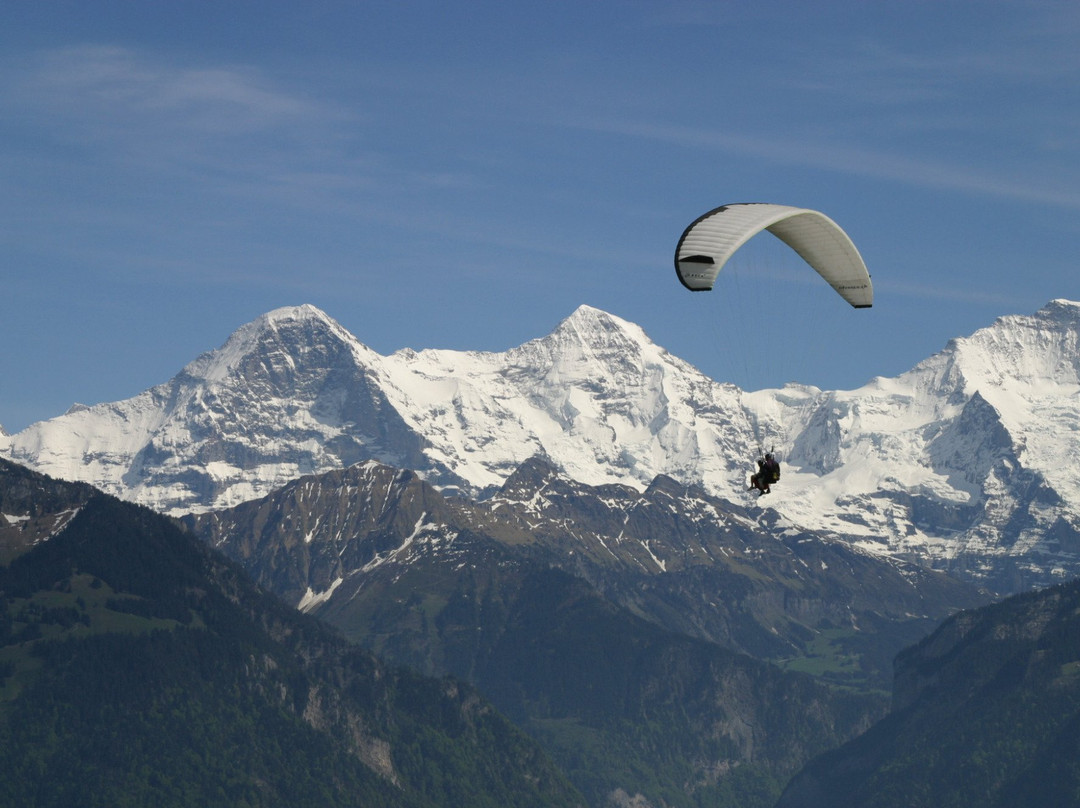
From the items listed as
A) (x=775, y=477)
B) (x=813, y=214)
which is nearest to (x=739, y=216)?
(x=813, y=214)

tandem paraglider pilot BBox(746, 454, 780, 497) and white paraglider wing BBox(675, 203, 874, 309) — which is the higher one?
white paraglider wing BBox(675, 203, 874, 309)

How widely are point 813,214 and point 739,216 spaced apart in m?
5.55

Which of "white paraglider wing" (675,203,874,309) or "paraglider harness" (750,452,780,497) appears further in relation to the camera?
"paraglider harness" (750,452,780,497)

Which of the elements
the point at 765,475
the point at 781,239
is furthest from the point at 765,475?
the point at 781,239

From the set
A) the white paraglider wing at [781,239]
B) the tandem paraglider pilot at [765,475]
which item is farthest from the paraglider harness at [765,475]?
the white paraglider wing at [781,239]

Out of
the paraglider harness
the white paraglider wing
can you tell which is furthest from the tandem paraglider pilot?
the white paraglider wing

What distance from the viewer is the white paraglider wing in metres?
103

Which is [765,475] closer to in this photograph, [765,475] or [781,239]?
[765,475]

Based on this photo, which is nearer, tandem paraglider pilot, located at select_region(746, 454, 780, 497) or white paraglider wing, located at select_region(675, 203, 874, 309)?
white paraglider wing, located at select_region(675, 203, 874, 309)

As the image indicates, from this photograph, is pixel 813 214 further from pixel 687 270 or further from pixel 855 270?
pixel 687 270

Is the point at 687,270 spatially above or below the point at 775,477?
above

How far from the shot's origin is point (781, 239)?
118750 mm

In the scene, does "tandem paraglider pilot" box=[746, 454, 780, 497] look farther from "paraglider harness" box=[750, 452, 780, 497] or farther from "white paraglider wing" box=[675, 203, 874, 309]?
"white paraglider wing" box=[675, 203, 874, 309]

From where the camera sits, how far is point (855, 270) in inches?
→ 4587
